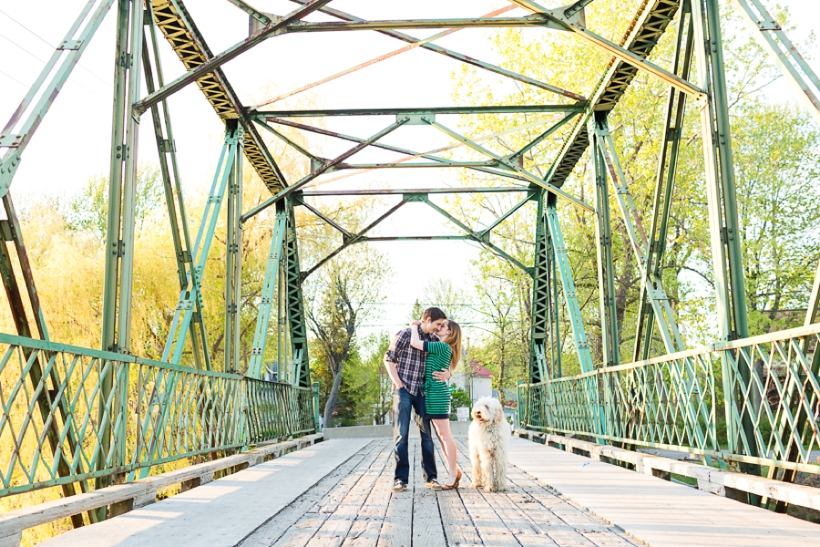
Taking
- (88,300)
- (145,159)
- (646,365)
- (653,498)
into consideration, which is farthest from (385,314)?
(653,498)

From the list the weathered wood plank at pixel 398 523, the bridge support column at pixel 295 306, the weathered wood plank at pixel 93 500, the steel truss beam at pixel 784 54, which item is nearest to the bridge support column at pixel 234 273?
the weathered wood plank at pixel 93 500

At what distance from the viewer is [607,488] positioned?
6.18 metres

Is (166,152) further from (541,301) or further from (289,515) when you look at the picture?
(541,301)

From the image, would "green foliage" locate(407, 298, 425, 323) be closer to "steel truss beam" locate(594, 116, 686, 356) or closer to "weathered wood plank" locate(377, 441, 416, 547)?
"steel truss beam" locate(594, 116, 686, 356)

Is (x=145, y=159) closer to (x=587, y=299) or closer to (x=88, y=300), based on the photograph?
(x=88, y=300)

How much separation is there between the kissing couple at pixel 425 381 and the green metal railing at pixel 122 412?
2.08 metres

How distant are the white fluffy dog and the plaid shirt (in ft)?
1.83

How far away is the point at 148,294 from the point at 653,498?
50.3 ft

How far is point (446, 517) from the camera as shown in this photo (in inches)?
190

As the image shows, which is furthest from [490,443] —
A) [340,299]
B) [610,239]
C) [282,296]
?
[340,299]

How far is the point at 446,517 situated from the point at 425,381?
174 centimetres

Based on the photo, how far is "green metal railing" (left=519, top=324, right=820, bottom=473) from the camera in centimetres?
477

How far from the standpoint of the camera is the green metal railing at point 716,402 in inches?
188

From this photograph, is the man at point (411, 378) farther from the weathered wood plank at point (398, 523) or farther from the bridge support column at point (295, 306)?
the bridge support column at point (295, 306)
